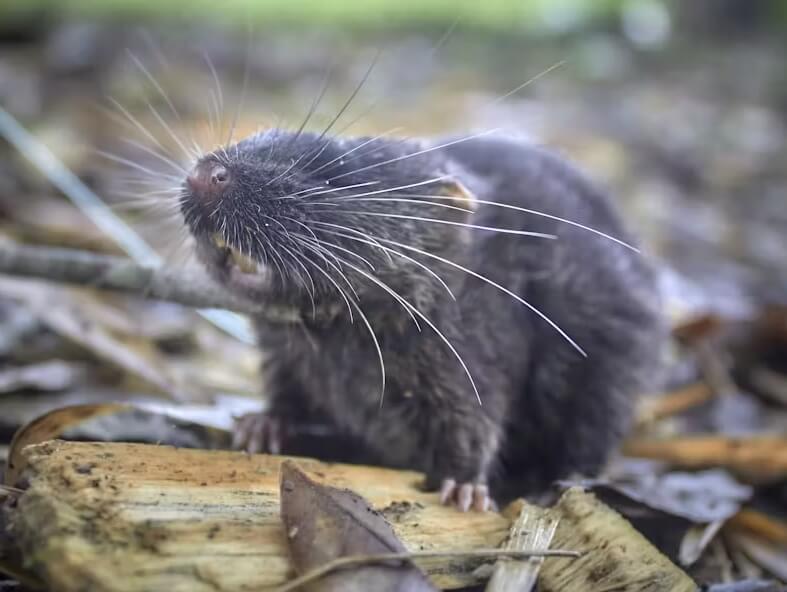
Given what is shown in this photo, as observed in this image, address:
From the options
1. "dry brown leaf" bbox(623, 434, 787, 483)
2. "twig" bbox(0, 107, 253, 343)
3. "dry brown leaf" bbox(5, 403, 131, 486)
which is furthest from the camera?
"twig" bbox(0, 107, 253, 343)

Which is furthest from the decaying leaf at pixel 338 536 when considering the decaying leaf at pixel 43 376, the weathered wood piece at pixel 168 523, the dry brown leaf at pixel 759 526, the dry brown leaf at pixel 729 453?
the dry brown leaf at pixel 729 453

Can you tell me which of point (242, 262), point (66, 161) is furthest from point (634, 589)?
point (66, 161)

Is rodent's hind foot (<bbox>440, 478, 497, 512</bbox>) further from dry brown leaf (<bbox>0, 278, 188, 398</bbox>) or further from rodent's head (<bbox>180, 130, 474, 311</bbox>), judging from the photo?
dry brown leaf (<bbox>0, 278, 188, 398</bbox>)

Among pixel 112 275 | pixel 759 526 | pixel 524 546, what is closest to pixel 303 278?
pixel 112 275

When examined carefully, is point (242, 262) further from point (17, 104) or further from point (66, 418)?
Answer: point (17, 104)

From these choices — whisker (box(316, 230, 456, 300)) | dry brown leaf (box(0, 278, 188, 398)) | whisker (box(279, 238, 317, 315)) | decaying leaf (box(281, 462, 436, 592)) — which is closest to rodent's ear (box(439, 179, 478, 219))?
whisker (box(316, 230, 456, 300))

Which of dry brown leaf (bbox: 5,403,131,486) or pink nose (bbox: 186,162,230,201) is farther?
pink nose (bbox: 186,162,230,201)
